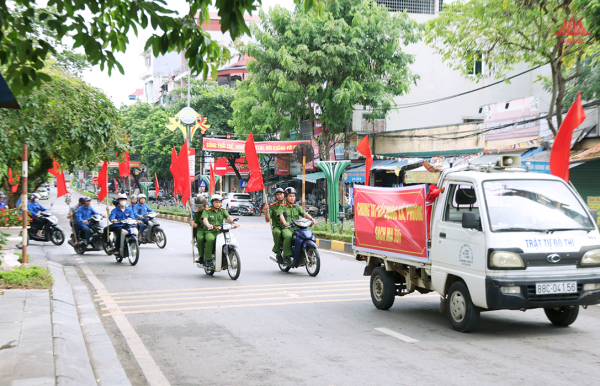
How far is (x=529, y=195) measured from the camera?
6.38 metres

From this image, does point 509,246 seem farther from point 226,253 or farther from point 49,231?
point 49,231

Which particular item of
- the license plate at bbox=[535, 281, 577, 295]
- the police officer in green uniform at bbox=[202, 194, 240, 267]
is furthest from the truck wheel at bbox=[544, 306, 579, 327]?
the police officer in green uniform at bbox=[202, 194, 240, 267]

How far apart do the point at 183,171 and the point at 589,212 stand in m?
12.8

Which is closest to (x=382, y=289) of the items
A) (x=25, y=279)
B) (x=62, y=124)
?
(x=25, y=279)

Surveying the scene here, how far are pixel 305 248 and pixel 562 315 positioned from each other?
5.59m

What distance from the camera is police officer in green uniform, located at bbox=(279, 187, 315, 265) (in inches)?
453

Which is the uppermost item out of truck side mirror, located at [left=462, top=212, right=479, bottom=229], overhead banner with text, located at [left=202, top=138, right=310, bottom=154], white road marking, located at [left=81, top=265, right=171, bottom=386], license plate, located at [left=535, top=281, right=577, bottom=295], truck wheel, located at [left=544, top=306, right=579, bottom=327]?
overhead banner with text, located at [left=202, top=138, right=310, bottom=154]

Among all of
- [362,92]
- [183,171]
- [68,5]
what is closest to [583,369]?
[68,5]

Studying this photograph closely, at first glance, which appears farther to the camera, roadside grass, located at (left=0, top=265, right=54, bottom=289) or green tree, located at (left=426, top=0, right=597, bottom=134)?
green tree, located at (left=426, top=0, right=597, bottom=134)

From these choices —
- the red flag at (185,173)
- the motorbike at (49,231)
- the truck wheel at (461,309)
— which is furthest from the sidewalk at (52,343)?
the motorbike at (49,231)

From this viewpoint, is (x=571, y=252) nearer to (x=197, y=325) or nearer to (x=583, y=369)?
(x=583, y=369)

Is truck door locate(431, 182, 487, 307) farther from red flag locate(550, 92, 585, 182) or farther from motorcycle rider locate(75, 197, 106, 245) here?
motorcycle rider locate(75, 197, 106, 245)

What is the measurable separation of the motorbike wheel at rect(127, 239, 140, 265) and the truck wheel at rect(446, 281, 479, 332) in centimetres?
857

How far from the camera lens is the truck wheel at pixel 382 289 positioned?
7.70 metres
